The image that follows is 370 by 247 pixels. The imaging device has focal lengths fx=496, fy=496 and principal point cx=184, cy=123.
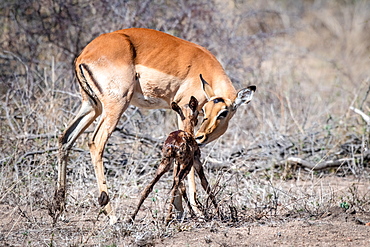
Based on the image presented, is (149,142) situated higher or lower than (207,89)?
lower

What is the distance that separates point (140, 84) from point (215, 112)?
102cm

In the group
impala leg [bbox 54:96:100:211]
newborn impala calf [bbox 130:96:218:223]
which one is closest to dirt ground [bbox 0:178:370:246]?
newborn impala calf [bbox 130:96:218:223]

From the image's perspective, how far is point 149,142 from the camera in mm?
6980

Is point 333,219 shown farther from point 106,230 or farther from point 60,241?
point 60,241

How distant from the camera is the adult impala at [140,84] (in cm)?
521

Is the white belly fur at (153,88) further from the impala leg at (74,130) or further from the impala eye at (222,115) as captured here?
the impala eye at (222,115)

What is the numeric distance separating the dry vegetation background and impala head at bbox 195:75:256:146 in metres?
0.44

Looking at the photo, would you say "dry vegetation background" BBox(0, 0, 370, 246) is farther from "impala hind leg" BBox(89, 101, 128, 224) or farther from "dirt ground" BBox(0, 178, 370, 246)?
"impala hind leg" BBox(89, 101, 128, 224)

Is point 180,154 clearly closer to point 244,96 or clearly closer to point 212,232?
point 212,232

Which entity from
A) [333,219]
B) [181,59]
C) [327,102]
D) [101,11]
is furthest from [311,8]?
[333,219]

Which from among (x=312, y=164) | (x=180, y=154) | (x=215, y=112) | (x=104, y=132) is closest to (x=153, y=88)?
(x=104, y=132)

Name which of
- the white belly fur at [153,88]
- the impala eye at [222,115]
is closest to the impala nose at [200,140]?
the impala eye at [222,115]

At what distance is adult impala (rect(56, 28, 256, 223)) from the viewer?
5211 mm

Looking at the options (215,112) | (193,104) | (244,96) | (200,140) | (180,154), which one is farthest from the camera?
(244,96)
